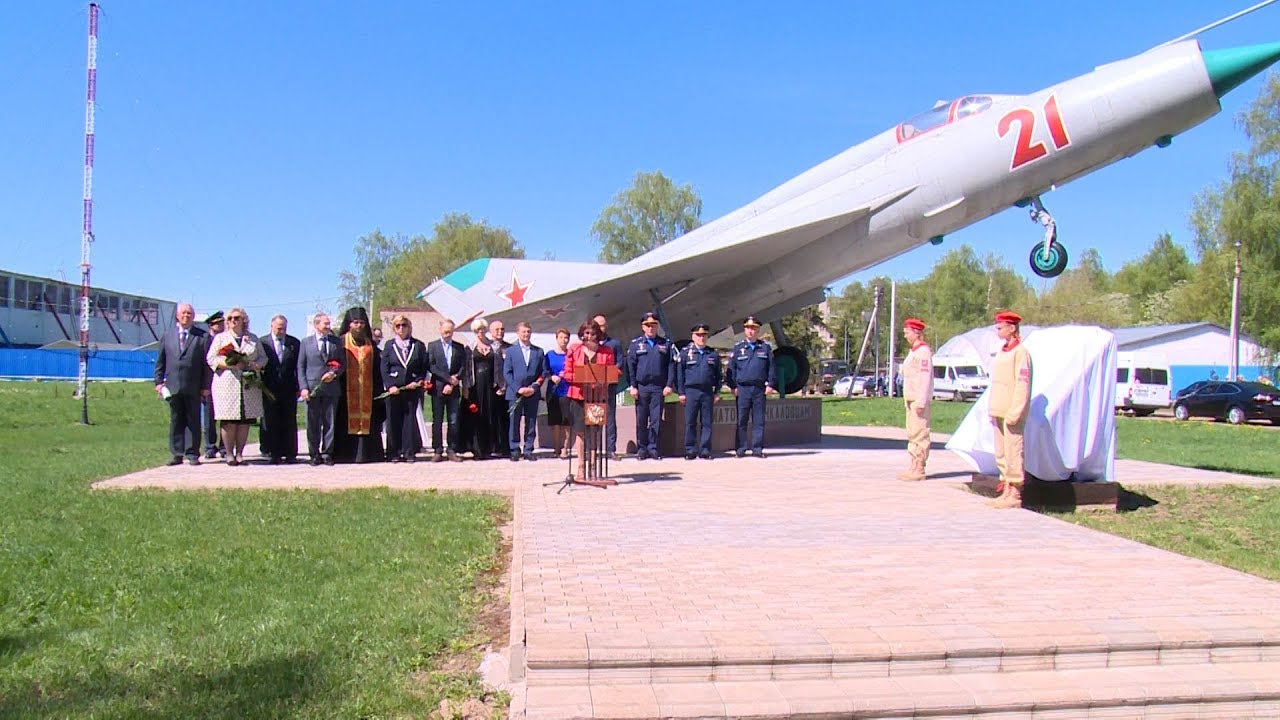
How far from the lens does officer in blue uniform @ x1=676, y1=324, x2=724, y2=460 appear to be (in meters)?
11.2

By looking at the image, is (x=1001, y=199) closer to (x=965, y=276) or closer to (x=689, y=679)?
(x=689, y=679)

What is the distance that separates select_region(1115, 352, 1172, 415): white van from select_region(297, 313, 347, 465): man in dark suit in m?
30.3

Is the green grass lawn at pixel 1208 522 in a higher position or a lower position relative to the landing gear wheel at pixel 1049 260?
lower

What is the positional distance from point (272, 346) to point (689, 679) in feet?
28.7

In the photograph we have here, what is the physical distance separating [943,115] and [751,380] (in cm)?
404

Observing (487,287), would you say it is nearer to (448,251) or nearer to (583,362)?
(583,362)

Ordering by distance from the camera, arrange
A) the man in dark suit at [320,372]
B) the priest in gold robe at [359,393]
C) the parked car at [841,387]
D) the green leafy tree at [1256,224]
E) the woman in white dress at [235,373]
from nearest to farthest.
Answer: the woman in white dress at [235,373] < the man in dark suit at [320,372] < the priest in gold robe at [359,393] < the green leafy tree at [1256,224] < the parked car at [841,387]

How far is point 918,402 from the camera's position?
9.43 m

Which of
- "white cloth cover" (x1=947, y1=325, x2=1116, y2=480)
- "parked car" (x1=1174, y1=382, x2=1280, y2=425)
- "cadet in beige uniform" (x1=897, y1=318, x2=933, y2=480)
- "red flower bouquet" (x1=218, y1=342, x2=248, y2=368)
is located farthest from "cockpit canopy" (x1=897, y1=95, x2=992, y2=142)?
"parked car" (x1=1174, y1=382, x2=1280, y2=425)

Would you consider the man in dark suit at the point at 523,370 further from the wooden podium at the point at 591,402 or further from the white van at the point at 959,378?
the white van at the point at 959,378

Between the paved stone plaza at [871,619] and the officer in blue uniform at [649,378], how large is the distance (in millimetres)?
3705

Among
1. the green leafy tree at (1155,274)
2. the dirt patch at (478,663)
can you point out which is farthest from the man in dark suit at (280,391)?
the green leafy tree at (1155,274)

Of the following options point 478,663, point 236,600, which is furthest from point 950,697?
point 236,600

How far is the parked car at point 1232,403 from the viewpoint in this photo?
88.6ft
